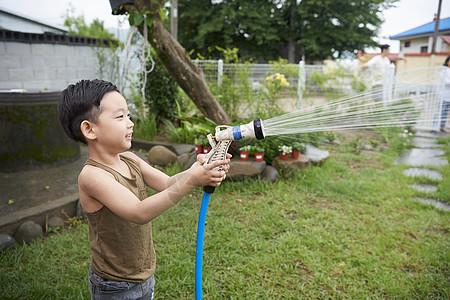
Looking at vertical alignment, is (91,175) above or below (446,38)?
below

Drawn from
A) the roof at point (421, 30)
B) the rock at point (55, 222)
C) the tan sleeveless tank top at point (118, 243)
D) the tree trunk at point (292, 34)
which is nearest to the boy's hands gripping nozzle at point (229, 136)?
the tan sleeveless tank top at point (118, 243)

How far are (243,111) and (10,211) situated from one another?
14.0 ft

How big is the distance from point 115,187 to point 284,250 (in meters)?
2.28

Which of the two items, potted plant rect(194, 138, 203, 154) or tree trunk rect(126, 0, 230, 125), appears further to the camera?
potted plant rect(194, 138, 203, 154)

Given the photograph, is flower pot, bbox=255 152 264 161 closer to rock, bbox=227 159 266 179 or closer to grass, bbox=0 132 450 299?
rock, bbox=227 159 266 179

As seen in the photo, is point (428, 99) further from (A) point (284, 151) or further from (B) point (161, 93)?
(B) point (161, 93)

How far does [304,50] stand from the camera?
24797 mm

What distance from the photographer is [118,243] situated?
5.25ft

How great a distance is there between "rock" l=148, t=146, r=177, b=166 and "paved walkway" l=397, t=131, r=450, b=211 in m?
3.46

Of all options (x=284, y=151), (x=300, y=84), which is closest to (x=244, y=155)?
(x=284, y=151)

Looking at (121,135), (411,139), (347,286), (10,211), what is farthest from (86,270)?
(411,139)

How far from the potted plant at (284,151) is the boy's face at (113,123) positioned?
3.97 m

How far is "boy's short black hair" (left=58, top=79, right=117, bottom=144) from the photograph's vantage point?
1446 millimetres

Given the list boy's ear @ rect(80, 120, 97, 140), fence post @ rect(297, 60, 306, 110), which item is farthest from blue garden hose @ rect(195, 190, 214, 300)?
fence post @ rect(297, 60, 306, 110)
